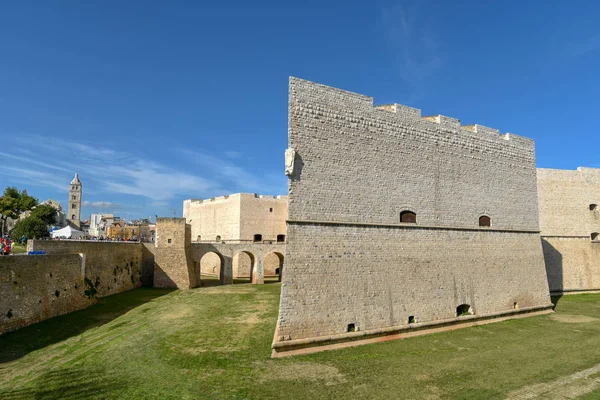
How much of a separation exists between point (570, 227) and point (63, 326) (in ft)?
85.7

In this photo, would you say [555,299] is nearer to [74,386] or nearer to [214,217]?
[74,386]

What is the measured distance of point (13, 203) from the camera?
34.4 metres

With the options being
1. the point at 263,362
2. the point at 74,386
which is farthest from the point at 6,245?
the point at 263,362

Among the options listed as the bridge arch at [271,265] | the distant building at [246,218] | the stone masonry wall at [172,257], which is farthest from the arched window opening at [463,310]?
the distant building at [246,218]

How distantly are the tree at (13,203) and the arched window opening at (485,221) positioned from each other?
38.8 metres

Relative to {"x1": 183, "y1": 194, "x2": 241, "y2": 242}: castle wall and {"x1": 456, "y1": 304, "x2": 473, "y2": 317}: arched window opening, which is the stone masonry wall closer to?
{"x1": 183, "y1": 194, "x2": 241, "y2": 242}: castle wall

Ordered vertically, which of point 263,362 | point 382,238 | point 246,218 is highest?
point 246,218

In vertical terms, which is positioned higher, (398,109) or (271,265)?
(398,109)

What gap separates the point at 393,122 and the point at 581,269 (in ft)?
56.5

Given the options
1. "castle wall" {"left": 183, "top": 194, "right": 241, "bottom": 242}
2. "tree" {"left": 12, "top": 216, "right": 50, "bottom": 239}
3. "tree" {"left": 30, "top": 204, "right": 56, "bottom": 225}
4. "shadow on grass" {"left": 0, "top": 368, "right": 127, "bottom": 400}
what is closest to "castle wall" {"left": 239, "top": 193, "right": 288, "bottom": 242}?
"castle wall" {"left": 183, "top": 194, "right": 241, "bottom": 242}

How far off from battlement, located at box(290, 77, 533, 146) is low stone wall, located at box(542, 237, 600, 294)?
796 centimetres

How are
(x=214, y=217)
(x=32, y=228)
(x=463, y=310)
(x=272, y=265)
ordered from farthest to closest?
(x=214, y=217), (x=272, y=265), (x=32, y=228), (x=463, y=310)

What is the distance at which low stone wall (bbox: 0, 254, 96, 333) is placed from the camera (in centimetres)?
1237

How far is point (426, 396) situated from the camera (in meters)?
7.39
